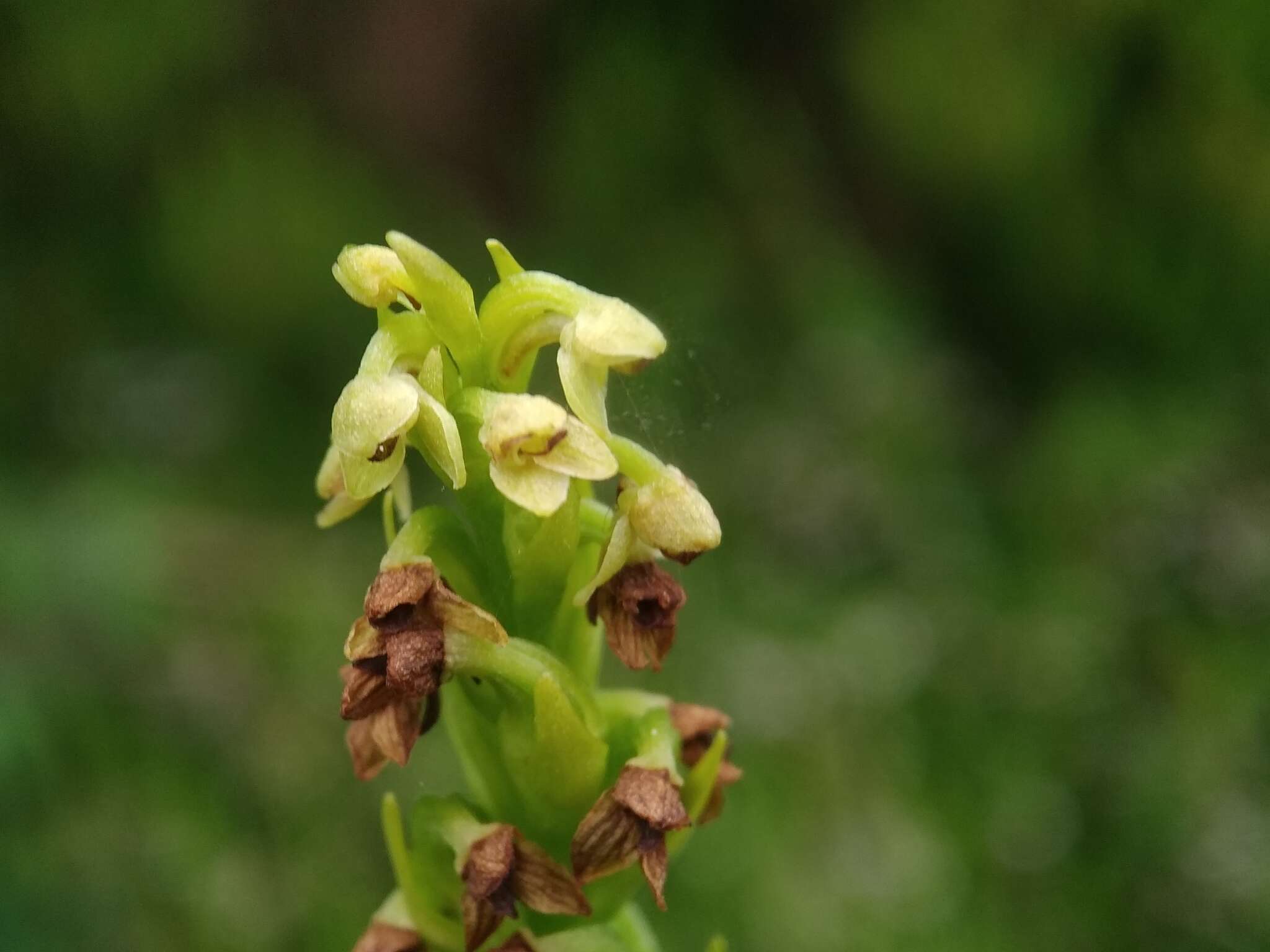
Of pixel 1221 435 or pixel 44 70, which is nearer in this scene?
pixel 1221 435

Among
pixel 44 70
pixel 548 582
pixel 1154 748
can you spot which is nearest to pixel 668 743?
pixel 548 582

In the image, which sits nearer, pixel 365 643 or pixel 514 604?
pixel 365 643

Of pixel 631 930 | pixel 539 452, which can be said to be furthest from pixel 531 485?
pixel 631 930

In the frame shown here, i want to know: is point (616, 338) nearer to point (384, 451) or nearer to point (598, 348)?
point (598, 348)

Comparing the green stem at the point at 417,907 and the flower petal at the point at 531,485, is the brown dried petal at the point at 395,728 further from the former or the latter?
the flower petal at the point at 531,485

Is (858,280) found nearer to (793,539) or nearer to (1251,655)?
(793,539)

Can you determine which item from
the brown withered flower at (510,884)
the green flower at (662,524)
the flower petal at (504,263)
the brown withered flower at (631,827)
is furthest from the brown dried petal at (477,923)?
the flower petal at (504,263)

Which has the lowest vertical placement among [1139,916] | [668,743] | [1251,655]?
[1139,916]

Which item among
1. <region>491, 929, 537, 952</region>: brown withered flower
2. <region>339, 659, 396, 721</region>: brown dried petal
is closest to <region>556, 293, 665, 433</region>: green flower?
<region>339, 659, 396, 721</region>: brown dried petal

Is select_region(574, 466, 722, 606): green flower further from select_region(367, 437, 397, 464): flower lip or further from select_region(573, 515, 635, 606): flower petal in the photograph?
select_region(367, 437, 397, 464): flower lip
